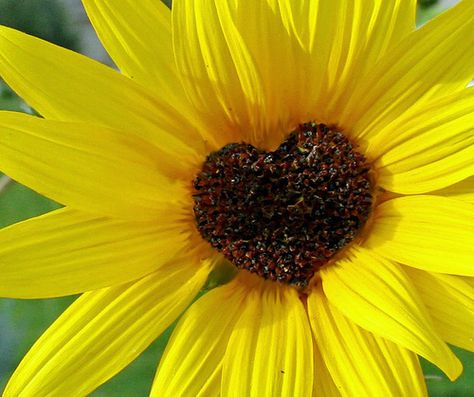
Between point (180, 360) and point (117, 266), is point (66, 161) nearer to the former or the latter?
point (117, 266)

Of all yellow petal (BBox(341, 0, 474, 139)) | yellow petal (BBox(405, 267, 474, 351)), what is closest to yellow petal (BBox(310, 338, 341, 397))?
yellow petal (BBox(405, 267, 474, 351))

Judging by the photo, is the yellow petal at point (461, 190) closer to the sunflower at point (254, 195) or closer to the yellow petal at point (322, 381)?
the sunflower at point (254, 195)

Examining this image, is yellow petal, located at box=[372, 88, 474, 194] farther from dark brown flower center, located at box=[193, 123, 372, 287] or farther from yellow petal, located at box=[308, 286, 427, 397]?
yellow petal, located at box=[308, 286, 427, 397]

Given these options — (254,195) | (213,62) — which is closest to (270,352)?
(254,195)

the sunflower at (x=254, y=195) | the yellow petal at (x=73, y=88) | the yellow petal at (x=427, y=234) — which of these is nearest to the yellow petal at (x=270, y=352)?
the sunflower at (x=254, y=195)

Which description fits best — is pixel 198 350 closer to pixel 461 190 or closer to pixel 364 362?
pixel 364 362
